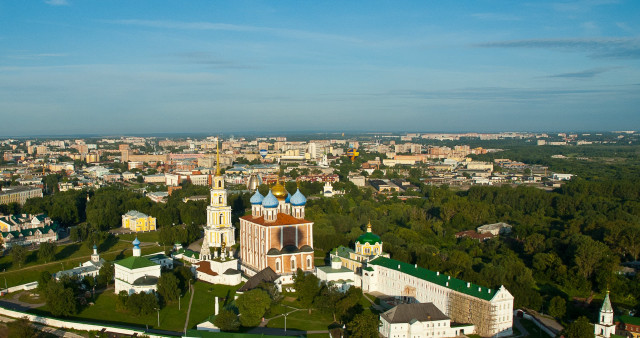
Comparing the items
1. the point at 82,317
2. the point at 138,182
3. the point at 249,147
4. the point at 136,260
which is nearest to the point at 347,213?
the point at 136,260

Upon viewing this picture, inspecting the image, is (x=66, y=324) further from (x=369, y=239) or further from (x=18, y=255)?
(x=369, y=239)

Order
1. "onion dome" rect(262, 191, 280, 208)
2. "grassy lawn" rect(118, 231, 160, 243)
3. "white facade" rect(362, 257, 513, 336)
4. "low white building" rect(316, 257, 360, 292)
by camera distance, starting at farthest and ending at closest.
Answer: "grassy lawn" rect(118, 231, 160, 243)
"onion dome" rect(262, 191, 280, 208)
"low white building" rect(316, 257, 360, 292)
"white facade" rect(362, 257, 513, 336)

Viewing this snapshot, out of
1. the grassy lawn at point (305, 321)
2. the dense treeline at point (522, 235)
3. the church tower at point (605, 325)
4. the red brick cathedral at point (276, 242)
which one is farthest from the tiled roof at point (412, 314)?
the red brick cathedral at point (276, 242)

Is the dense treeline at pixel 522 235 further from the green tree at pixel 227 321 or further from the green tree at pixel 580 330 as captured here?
the green tree at pixel 227 321

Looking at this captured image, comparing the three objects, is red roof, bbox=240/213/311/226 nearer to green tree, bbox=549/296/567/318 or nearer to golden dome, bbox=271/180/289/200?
golden dome, bbox=271/180/289/200

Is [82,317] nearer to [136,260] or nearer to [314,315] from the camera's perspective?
[136,260]

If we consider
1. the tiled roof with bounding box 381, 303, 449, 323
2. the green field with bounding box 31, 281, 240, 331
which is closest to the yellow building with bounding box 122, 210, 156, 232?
the green field with bounding box 31, 281, 240, 331

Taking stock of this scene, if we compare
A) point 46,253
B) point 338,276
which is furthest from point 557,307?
point 46,253
